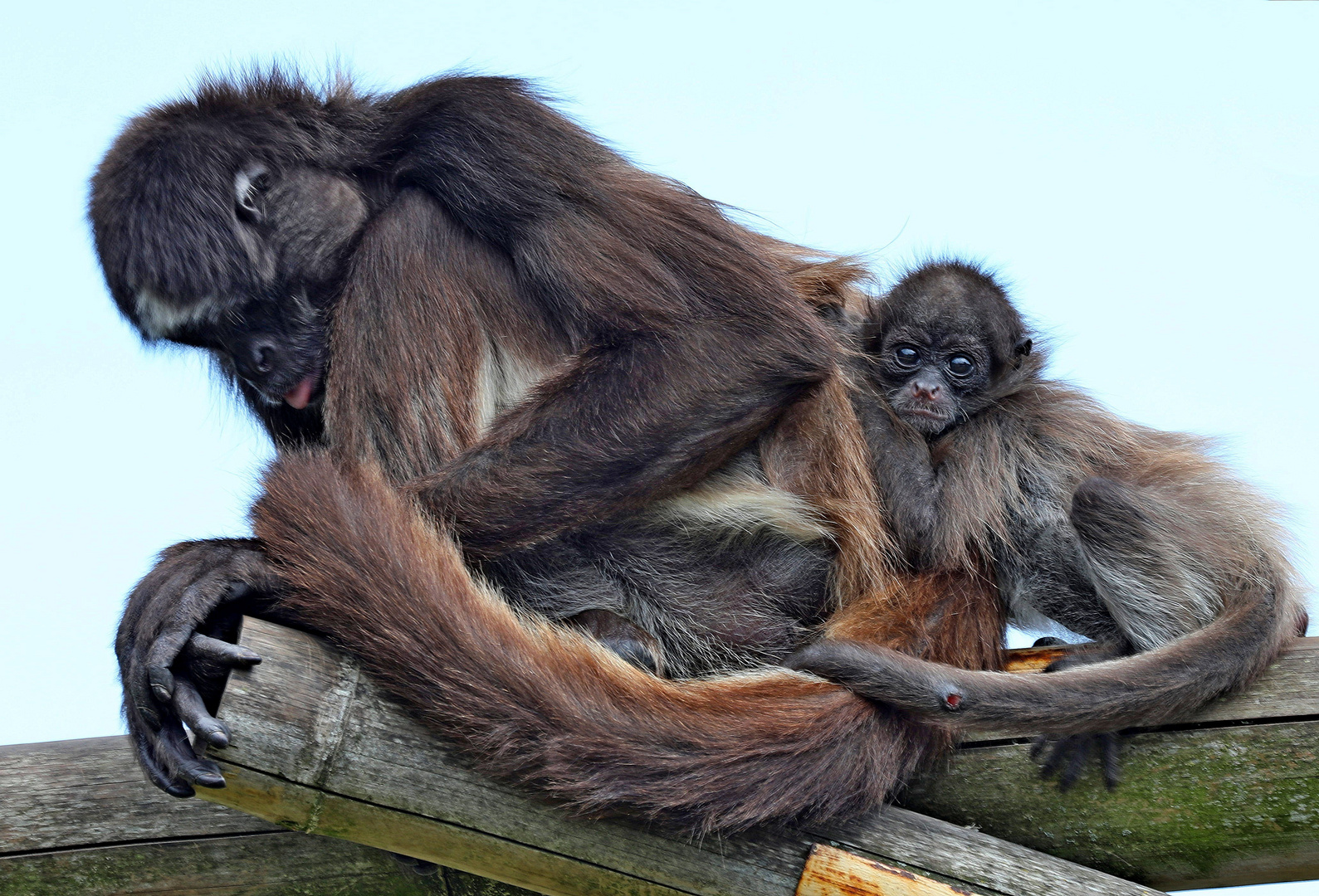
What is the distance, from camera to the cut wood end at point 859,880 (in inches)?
98.4

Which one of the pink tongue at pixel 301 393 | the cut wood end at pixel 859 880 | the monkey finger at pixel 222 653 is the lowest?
the cut wood end at pixel 859 880

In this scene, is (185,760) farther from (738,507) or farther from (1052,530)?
(1052,530)

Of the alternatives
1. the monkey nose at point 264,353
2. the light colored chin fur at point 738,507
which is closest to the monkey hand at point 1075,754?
the light colored chin fur at point 738,507

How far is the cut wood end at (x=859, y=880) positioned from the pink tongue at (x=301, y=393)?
5.61 ft

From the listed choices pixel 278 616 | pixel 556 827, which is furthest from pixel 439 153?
pixel 556 827

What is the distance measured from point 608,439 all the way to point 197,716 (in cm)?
111

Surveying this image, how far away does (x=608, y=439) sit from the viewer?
9.32 ft

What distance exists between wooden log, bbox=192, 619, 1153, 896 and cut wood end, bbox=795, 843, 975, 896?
0.02m

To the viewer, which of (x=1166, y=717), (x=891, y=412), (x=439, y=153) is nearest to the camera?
(x=1166, y=717)

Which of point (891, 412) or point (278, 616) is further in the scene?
point (891, 412)

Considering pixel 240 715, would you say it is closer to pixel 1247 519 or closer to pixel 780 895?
pixel 780 895

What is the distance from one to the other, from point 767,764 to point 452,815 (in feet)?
2.26

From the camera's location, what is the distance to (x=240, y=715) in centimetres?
234

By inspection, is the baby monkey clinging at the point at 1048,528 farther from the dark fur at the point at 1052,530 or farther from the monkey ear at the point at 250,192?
the monkey ear at the point at 250,192
